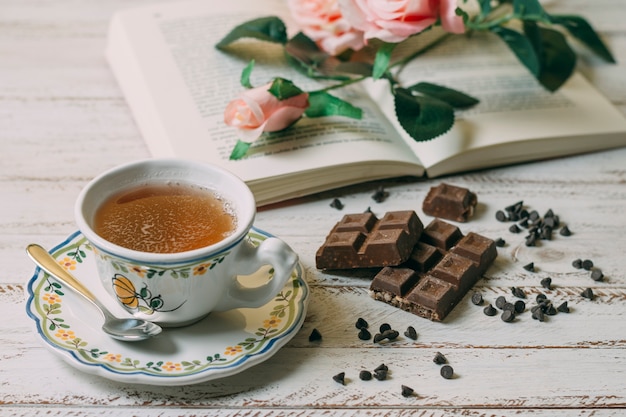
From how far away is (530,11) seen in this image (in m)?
1.99

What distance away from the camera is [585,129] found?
1.90 m

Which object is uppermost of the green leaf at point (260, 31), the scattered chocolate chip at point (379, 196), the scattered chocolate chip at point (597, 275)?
the green leaf at point (260, 31)

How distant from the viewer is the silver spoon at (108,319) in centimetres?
123

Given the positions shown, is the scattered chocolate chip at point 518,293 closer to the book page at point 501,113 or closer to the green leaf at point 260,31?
the book page at point 501,113

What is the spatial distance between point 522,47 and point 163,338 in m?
1.19

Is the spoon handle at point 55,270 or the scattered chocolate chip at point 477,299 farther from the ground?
the scattered chocolate chip at point 477,299

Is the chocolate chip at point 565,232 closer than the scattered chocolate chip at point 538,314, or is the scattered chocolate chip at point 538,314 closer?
the scattered chocolate chip at point 538,314

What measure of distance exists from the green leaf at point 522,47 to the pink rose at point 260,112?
56cm

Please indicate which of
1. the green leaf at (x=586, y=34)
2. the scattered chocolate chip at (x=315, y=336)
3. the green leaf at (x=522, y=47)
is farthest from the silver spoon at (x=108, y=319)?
the green leaf at (x=586, y=34)

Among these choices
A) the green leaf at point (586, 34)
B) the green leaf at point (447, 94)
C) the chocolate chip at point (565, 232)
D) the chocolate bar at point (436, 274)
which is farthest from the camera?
the green leaf at point (586, 34)

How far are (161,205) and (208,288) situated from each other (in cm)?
17

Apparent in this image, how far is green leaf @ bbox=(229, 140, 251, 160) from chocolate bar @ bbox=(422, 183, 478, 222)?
377 millimetres

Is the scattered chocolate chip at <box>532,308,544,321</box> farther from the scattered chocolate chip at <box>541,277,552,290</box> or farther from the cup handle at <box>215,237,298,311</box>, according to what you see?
the cup handle at <box>215,237,298,311</box>

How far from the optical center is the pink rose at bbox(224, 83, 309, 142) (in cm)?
171
